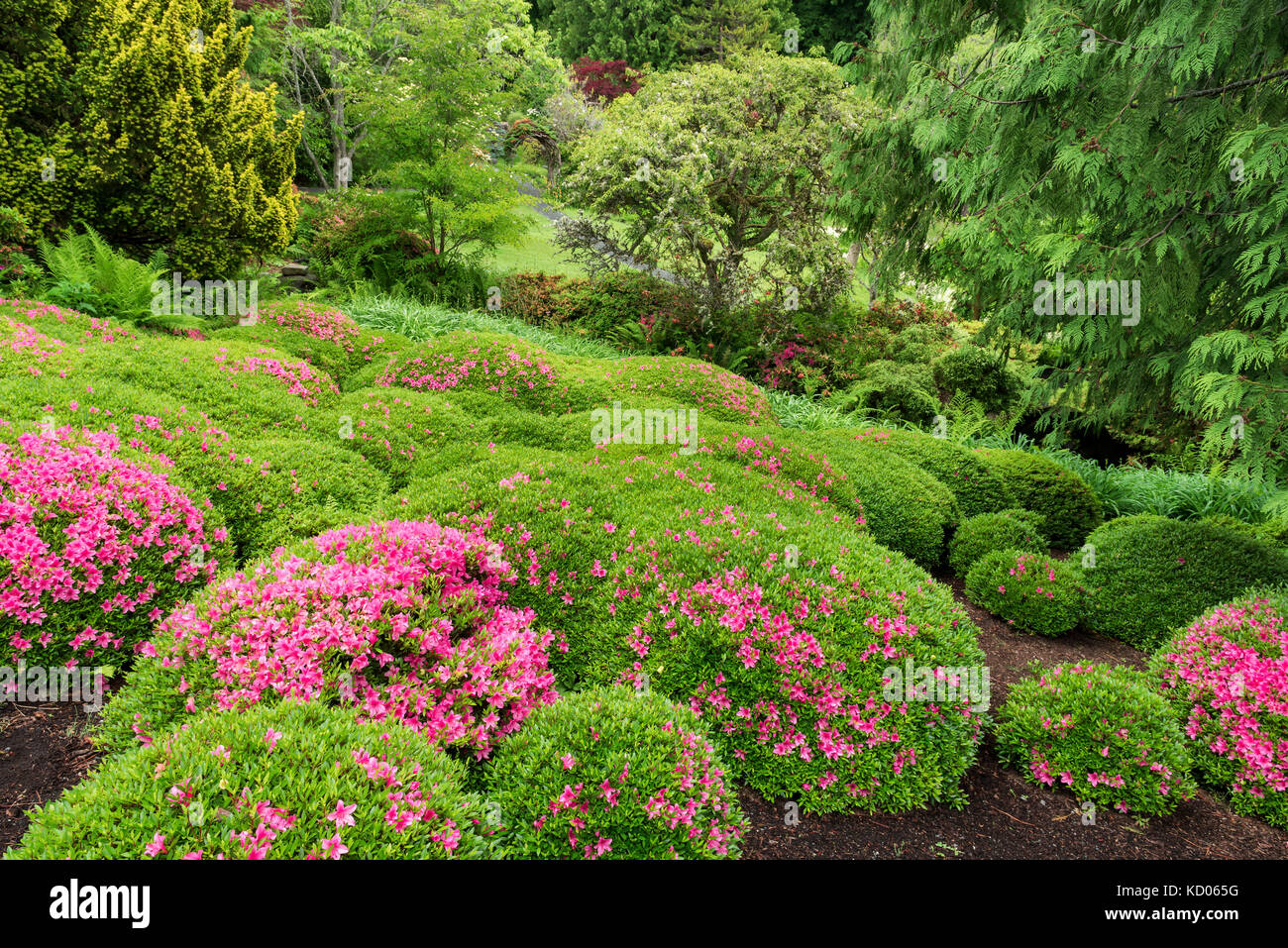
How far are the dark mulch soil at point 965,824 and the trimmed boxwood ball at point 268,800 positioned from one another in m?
0.72

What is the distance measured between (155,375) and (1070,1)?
811cm

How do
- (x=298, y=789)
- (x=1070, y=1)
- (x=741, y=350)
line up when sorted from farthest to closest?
(x=741, y=350), (x=1070, y=1), (x=298, y=789)

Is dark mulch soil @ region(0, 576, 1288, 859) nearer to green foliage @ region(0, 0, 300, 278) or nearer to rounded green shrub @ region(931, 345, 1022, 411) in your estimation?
green foliage @ region(0, 0, 300, 278)

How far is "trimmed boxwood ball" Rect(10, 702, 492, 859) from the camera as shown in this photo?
2.26m

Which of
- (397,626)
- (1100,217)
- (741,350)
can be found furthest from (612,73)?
(397,626)

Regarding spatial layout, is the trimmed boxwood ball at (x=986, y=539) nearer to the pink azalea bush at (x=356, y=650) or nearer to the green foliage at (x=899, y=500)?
the green foliage at (x=899, y=500)

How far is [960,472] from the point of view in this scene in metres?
8.61

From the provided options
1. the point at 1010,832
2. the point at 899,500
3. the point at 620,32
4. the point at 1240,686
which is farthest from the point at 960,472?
the point at 620,32

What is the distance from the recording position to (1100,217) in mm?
5164

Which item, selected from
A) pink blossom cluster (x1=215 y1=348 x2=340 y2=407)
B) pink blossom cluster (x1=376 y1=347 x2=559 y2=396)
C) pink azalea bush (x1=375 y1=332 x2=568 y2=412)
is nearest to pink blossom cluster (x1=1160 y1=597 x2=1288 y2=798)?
pink azalea bush (x1=375 y1=332 x2=568 y2=412)

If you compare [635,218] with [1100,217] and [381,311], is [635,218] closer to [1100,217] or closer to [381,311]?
[381,311]

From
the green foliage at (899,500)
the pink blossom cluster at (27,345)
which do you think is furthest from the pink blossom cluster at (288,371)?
the green foliage at (899,500)

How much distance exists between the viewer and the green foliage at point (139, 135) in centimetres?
853

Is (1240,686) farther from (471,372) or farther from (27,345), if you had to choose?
(27,345)
